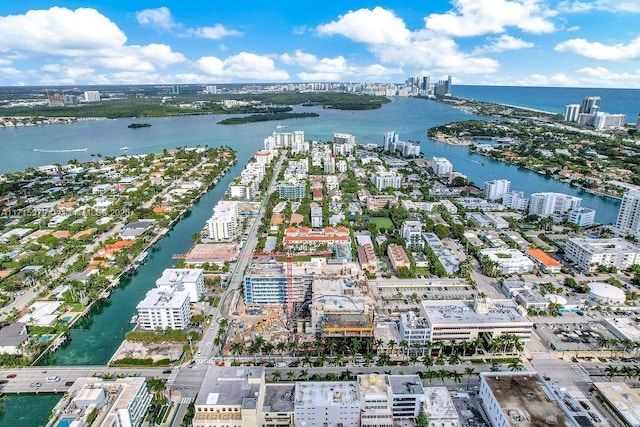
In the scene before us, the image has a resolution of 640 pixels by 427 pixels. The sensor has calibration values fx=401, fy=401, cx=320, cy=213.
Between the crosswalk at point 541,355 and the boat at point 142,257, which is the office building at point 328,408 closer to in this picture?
the crosswalk at point 541,355

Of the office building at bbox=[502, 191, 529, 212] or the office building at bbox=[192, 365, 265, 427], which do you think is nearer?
the office building at bbox=[192, 365, 265, 427]

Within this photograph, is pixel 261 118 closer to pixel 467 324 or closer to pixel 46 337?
pixel 46 337

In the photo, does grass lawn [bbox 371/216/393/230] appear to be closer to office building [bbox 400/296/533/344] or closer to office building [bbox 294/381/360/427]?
office building [bbox 400/296/533/344]

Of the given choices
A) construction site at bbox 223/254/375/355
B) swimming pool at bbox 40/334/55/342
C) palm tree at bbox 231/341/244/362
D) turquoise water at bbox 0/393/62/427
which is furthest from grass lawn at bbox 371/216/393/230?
turquoise water at bbox 0/393/62/427

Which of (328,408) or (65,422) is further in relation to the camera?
(328,408)

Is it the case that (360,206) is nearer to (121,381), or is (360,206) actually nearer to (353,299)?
(353,299)

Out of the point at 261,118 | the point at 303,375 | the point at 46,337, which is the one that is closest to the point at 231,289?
the point at 303,375
